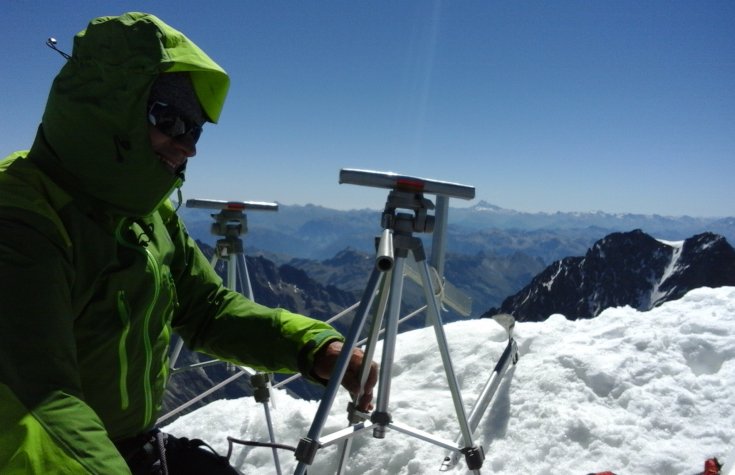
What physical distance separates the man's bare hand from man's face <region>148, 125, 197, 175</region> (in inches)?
47.8

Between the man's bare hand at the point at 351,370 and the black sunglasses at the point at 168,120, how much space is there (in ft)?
4.38

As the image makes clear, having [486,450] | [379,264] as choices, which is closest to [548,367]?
[486,450]

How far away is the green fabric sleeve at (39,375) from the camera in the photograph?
4.29ft

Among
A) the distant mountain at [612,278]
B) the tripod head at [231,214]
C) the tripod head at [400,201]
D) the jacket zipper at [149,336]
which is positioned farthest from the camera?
the distant mountain at [612,278]

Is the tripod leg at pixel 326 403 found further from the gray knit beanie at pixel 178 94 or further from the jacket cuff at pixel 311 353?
the gray knit beanie at pixel 178 94

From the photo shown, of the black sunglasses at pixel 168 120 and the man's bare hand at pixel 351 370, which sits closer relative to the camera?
the black sunglasses at pixel 168 120

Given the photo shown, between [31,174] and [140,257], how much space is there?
0.54m

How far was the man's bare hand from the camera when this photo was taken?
2.71m

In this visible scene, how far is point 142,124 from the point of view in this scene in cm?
188

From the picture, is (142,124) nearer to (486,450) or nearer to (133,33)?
(133,33)

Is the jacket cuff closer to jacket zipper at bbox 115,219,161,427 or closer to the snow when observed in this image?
jacket zipper at bbox 115,219,161,427

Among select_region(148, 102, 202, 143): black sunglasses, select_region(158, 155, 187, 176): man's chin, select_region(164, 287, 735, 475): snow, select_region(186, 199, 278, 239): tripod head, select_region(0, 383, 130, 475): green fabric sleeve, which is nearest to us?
select_region(0, 383, 130, 475): green fabric sleeve

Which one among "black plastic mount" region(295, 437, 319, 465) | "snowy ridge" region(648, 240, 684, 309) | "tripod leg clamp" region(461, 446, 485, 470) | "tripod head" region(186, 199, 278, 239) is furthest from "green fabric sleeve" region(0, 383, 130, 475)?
"snowy ridge" region(648, 240, 684, 309)

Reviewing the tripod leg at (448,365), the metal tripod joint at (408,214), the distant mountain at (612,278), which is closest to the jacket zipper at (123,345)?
the metal tripod joint at (408,214)
